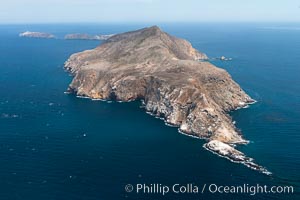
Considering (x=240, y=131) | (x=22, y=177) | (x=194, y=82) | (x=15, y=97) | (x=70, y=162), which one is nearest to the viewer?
(x=22, y=177)

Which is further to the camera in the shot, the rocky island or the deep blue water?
the rocky island

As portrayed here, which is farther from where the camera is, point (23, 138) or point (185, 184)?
point (23, 138)

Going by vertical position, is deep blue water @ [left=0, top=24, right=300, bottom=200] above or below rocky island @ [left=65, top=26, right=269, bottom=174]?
below

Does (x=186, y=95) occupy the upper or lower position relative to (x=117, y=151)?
upper

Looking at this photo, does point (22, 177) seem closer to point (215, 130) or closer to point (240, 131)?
point (215, 130)

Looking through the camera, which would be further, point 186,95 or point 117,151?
point 186,95

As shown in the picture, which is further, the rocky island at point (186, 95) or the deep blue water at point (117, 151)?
the rocky island at point (186, 95)

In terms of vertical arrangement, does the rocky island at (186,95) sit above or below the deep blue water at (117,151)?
above

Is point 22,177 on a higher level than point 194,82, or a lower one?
lower

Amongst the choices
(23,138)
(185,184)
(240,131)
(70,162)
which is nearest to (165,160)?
(185,184)

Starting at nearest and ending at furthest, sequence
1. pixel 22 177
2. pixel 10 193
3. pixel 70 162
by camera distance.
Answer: pixel 10 193
pixel 22 177
pixel 70 162
